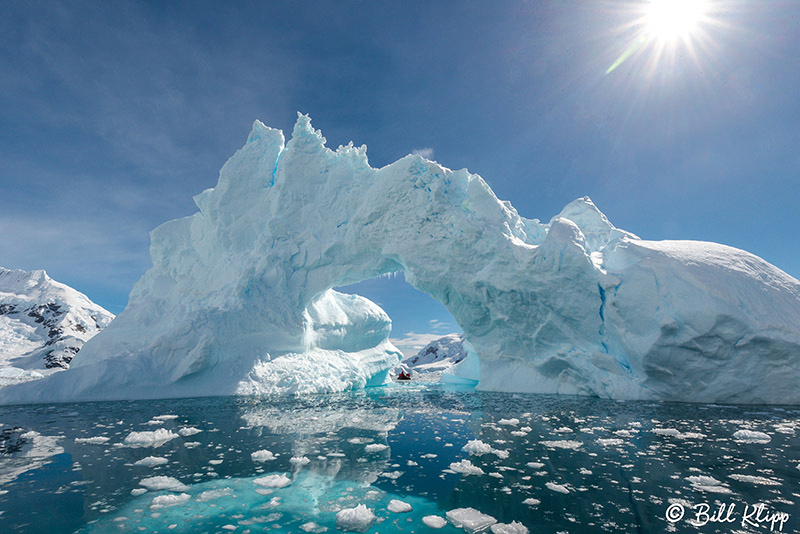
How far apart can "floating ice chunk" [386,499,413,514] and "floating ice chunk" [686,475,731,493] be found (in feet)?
10.7

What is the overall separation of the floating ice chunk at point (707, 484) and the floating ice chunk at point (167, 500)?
5.68m

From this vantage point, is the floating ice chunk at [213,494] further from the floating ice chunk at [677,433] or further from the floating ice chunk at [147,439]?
the floating ice chunk at [677,433]

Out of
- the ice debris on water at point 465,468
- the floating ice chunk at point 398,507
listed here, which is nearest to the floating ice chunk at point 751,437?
the ice debris on water at point 465,468

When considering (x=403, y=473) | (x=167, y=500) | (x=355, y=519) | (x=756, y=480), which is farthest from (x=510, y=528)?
(x=167, y=500)

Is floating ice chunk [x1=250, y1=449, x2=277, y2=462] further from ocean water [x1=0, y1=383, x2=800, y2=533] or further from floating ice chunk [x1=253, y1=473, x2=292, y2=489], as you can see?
floating ice chunk [x1=253, y1=473, x2=292, y2=489]

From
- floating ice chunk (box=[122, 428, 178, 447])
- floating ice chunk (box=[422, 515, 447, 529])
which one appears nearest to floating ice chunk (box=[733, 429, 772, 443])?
floating ice chunk (box=[422, 515, 447, 529])

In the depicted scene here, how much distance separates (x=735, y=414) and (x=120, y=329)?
948 inches

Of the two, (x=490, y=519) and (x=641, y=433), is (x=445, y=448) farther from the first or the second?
(x=641, y=433)

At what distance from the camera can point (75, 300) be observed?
48.4 m

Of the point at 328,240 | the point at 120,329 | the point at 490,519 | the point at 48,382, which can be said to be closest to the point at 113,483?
the point at 490,519

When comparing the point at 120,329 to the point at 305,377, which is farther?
the point at 120,329

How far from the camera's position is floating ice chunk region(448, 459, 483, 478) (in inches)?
192

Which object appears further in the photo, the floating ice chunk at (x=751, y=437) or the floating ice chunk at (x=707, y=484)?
the floating ice chunk at (x=751, y=437)

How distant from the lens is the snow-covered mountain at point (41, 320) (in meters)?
31.3
